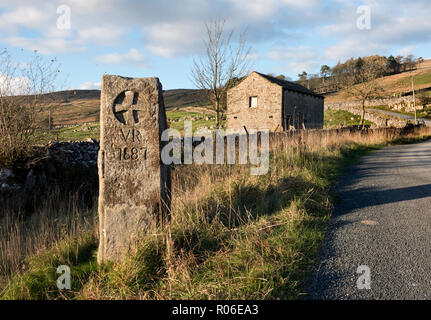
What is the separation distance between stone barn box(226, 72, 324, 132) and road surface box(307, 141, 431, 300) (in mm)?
16991

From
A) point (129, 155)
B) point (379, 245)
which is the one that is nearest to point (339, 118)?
point (379, 245)

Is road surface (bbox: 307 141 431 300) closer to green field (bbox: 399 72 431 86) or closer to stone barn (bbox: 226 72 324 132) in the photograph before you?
stone barn (bbox: 226 72 324 132)

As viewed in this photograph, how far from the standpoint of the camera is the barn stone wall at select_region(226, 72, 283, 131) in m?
23.4

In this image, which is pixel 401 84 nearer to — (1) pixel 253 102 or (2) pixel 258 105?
(1) pixel 253 102

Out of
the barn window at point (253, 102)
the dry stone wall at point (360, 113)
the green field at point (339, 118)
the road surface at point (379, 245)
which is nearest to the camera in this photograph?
the road surface at point (379, 245)

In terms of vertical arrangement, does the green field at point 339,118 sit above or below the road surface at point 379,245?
above

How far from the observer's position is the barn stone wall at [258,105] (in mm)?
23438

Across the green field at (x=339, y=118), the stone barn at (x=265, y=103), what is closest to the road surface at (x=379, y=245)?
the stone barn at (x=265, y=103)

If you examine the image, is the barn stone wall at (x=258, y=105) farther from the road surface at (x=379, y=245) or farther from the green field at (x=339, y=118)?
the green field at (x=339, y=118)

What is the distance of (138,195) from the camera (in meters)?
3.58
